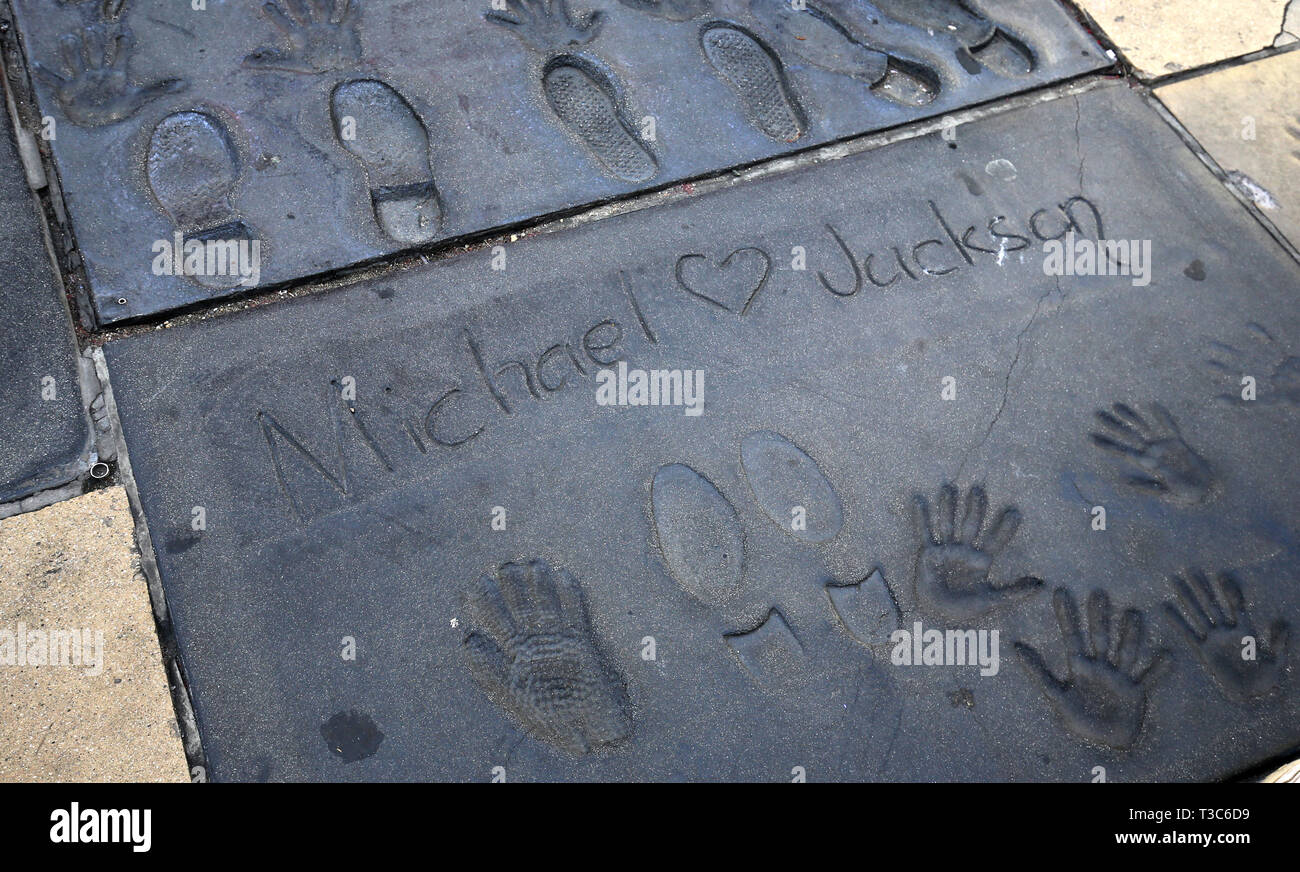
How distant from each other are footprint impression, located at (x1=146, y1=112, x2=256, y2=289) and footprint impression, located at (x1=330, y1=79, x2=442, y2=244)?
0.28 meters

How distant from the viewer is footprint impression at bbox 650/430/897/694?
1910 mm

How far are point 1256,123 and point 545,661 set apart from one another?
2392mm

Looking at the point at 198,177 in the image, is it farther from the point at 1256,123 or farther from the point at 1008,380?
the point at 1256,123

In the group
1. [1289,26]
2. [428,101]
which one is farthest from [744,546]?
[1289,26]

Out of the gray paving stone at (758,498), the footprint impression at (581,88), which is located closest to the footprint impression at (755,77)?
the gray paving stone at (758,498)

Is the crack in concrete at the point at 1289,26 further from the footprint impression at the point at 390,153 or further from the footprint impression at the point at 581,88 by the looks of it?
the footprint impression at the point at 390,153

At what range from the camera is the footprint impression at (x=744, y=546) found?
1.91 meters

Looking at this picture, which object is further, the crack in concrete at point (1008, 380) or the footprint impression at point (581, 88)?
the footprint impression at point (581, 88)

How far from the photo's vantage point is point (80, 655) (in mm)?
1813

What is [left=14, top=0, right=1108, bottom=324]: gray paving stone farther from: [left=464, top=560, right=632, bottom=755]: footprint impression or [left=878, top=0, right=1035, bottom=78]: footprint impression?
[left=464, top=560, right=632, bottom=755]: footprint impression

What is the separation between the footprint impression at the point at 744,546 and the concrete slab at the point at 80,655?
1020 millimetres

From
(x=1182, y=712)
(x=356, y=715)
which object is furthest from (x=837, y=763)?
(x=356, y=715)

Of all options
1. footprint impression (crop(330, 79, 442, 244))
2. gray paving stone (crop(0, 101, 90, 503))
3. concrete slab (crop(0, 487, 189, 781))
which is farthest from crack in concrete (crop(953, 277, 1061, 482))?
gray paving stone (crop(0, 101, 90, 503))

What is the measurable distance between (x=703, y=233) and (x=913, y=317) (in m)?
0.54
